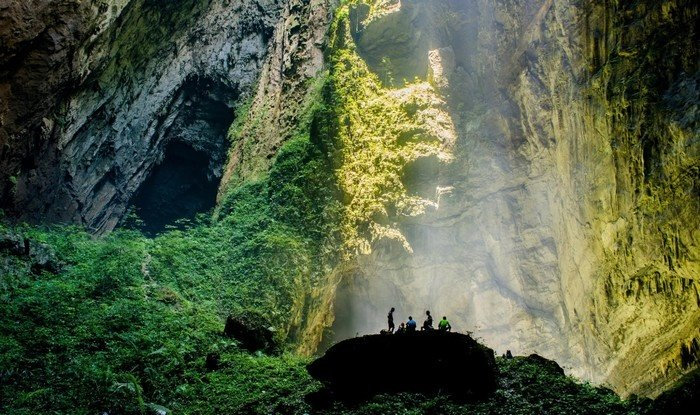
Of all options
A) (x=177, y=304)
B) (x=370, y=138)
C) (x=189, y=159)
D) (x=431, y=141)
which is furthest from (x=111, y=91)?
(x=431, y=141)

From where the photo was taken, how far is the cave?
75.8 feet

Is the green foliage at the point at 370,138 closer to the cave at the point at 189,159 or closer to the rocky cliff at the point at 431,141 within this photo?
the rocky cliff at the point at 431,141

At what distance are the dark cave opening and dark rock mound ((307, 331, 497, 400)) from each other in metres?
16.8

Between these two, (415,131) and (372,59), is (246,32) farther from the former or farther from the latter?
(415,131)

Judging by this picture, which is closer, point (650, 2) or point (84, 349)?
point (84, 349)

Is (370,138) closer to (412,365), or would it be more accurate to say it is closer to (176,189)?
(176,189)

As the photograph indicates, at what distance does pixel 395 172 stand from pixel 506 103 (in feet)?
19.7

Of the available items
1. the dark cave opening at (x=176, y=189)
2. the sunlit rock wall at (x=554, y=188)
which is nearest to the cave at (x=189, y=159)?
the dark cave opening at (x=176, y=189)

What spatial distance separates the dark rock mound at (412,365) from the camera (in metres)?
8.77

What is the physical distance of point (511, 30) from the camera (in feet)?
67.4

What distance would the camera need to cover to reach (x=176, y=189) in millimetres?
24688

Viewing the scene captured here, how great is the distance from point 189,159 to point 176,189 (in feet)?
5.86

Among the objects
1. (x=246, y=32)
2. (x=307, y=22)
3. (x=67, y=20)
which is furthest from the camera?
(x=246, y=32)

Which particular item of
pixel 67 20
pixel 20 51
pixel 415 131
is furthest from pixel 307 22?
pixel 20 51
